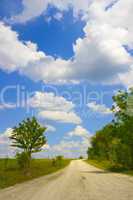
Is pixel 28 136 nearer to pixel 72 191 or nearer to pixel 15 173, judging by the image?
pixel 15 173

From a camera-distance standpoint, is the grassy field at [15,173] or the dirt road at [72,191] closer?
the dirt road at [72,191]

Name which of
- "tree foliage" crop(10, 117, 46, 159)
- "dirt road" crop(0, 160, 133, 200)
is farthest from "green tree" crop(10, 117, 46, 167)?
"dirt road" crop(0, 160, 133, 200)

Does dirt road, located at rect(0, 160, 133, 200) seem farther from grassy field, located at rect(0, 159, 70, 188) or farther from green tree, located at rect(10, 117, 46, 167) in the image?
green tree, located at rect(10, 117, 46, 167)

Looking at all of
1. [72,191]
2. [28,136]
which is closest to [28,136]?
[28,136]

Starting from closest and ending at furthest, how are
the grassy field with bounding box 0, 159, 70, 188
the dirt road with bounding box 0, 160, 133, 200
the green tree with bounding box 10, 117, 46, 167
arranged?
the dirt road with bounding box 0, 160, 133, 200
the grassy field with bounding box 0, 159, 70, 188
the green tree with bounding box 10, 117, 46, 167

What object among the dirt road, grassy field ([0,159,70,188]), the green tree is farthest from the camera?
the green tree

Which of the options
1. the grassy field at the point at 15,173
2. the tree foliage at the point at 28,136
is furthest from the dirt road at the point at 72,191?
the tree foliage at the point at 28,136

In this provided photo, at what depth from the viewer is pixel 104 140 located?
116m

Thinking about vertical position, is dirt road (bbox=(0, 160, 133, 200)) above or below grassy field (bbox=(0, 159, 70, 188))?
below

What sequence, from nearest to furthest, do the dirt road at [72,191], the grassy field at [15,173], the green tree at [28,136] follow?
1. the dirt road at [72,191]
2. the grassy field at [15,173]
3. the green tree at [28,136]

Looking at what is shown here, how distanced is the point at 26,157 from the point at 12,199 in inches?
1467

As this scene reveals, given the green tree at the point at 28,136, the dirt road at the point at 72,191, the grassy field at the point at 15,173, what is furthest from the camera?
the green tree at the point at 28,136

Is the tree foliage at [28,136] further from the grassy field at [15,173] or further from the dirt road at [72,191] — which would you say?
the dirt road at [72,191]

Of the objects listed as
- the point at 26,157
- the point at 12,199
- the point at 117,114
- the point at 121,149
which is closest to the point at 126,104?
the point at 117,114
